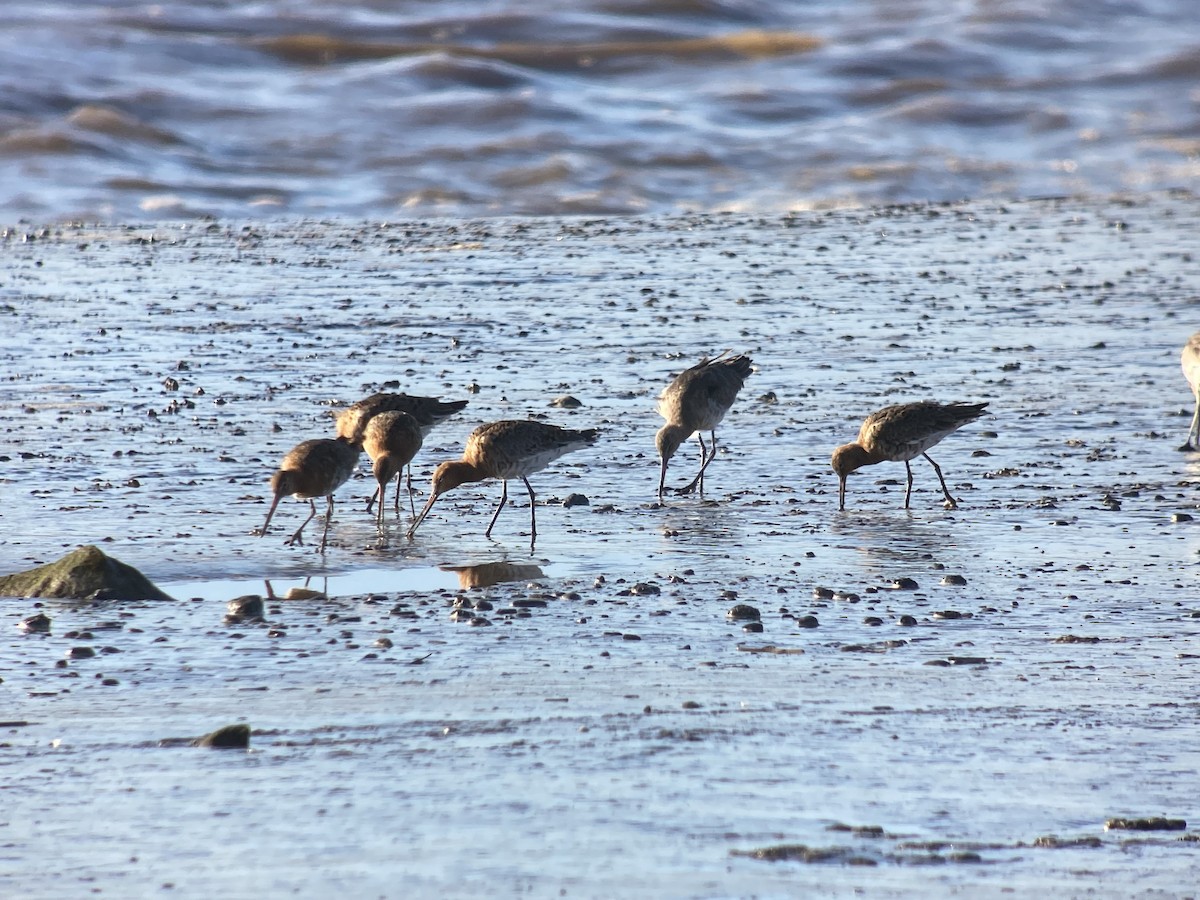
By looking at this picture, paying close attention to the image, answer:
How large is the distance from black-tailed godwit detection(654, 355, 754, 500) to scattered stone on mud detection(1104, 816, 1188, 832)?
5.81m

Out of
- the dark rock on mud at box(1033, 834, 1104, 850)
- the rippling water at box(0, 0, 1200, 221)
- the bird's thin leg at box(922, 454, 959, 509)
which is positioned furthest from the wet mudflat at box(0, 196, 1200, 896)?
the rippling water at box(0, 0, 1200, 221)

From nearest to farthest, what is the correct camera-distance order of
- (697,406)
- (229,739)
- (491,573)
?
(229,739) < (491,573) < (697,406)

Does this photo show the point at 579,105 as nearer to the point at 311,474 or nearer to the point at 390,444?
the point at 390,444

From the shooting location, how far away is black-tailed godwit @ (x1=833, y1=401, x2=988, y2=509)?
35.9 feet

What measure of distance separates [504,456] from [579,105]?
74.4ft

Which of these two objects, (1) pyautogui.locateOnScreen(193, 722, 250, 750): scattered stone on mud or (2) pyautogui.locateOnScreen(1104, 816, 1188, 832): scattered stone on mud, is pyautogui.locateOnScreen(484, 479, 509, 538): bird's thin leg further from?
(2) pyautogui.locateOnScreen(1104, 816, 1188, 832): scattered stone on mud

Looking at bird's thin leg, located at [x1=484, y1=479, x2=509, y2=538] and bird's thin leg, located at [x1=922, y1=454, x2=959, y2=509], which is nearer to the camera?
bird's thin leg, located at [x1=484, y1=479, x2=509, y2=538]

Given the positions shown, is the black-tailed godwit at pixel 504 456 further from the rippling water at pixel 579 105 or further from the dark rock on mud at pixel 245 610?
the rippling water at pixel 579 105

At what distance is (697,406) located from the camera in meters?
11.8

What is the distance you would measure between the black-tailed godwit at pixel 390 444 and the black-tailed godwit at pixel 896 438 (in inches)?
101

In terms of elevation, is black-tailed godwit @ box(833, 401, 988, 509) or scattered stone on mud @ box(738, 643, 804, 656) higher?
black-tailed godwit @ box(833, 401, 988, 509)

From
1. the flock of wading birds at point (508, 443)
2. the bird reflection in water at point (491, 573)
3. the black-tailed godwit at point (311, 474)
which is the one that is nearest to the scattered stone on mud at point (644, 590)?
the bird reflection in water at point (491, 573)

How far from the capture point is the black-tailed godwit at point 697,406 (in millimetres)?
11500

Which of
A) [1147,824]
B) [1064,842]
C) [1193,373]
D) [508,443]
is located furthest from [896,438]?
[1064,842]
